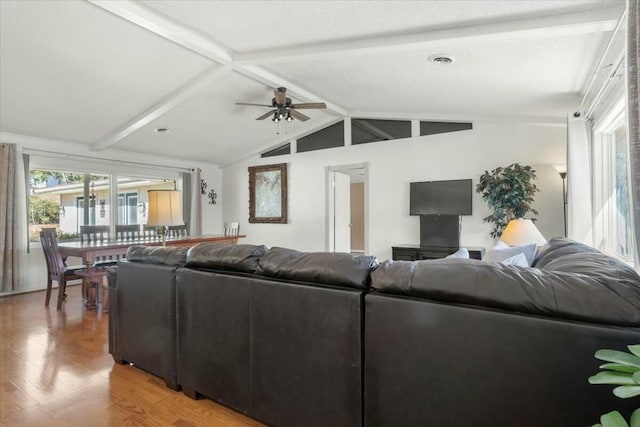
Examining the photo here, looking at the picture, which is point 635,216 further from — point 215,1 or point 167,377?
point 215,1

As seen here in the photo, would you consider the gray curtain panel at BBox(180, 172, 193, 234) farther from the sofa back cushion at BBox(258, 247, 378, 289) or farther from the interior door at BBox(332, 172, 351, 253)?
the sofa back cushion at BBox(258, 247, 378, 289)

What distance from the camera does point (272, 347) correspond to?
1.73 meters

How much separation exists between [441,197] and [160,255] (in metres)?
4.30

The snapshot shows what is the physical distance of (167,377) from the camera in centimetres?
224

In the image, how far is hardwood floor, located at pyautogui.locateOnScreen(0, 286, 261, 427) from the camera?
193 cm

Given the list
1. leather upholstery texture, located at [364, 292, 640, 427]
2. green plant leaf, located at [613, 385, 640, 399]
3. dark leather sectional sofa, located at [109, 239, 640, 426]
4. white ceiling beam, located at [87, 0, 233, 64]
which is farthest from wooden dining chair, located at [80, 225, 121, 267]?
green plant leaf, located at [613, 385, 640, 399]

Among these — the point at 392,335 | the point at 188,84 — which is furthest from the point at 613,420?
the point at 188,84

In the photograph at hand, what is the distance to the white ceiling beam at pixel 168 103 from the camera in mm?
4297

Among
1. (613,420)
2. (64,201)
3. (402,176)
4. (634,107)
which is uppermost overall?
(402,176)

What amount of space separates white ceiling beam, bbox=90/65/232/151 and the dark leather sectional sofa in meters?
2.86

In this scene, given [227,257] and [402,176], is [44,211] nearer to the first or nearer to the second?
[227,257]

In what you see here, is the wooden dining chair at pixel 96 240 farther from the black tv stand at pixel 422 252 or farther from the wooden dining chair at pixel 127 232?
the black tv stand at pixel 422 252

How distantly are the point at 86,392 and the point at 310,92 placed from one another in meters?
Result: 4.24

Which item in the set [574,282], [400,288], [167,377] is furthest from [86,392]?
[574,282]
